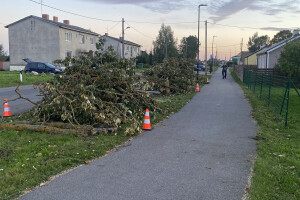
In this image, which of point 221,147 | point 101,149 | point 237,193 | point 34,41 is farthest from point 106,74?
point 34,41

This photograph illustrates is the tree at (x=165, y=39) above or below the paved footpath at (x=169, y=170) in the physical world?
above

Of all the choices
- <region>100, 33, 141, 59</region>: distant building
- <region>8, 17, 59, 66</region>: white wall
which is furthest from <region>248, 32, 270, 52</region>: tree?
<region>8, 17, 59, 66</region>: white wall

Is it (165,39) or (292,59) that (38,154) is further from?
(165,39)

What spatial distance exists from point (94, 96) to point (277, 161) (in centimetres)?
496

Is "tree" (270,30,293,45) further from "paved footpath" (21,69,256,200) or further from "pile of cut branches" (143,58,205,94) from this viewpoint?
"paved footpath" (21,69,256,200)

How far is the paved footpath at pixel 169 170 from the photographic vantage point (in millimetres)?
4016

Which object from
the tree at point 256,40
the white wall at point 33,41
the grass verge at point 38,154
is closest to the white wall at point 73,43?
the white wall at point 33,41

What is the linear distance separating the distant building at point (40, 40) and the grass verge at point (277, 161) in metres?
37.1

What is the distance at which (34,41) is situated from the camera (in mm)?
42594

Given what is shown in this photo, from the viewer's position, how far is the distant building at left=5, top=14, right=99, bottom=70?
41219mm

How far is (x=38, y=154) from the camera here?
18.1 ft

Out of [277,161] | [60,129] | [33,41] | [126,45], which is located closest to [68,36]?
[33,41]

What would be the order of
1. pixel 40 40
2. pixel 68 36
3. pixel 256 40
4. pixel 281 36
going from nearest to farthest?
pixel 40 40
pixel 68 36
pixel 281 36
pixel 256 40

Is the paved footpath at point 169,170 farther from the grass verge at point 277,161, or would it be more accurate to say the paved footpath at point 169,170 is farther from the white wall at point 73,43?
the white wall at point 73,43
